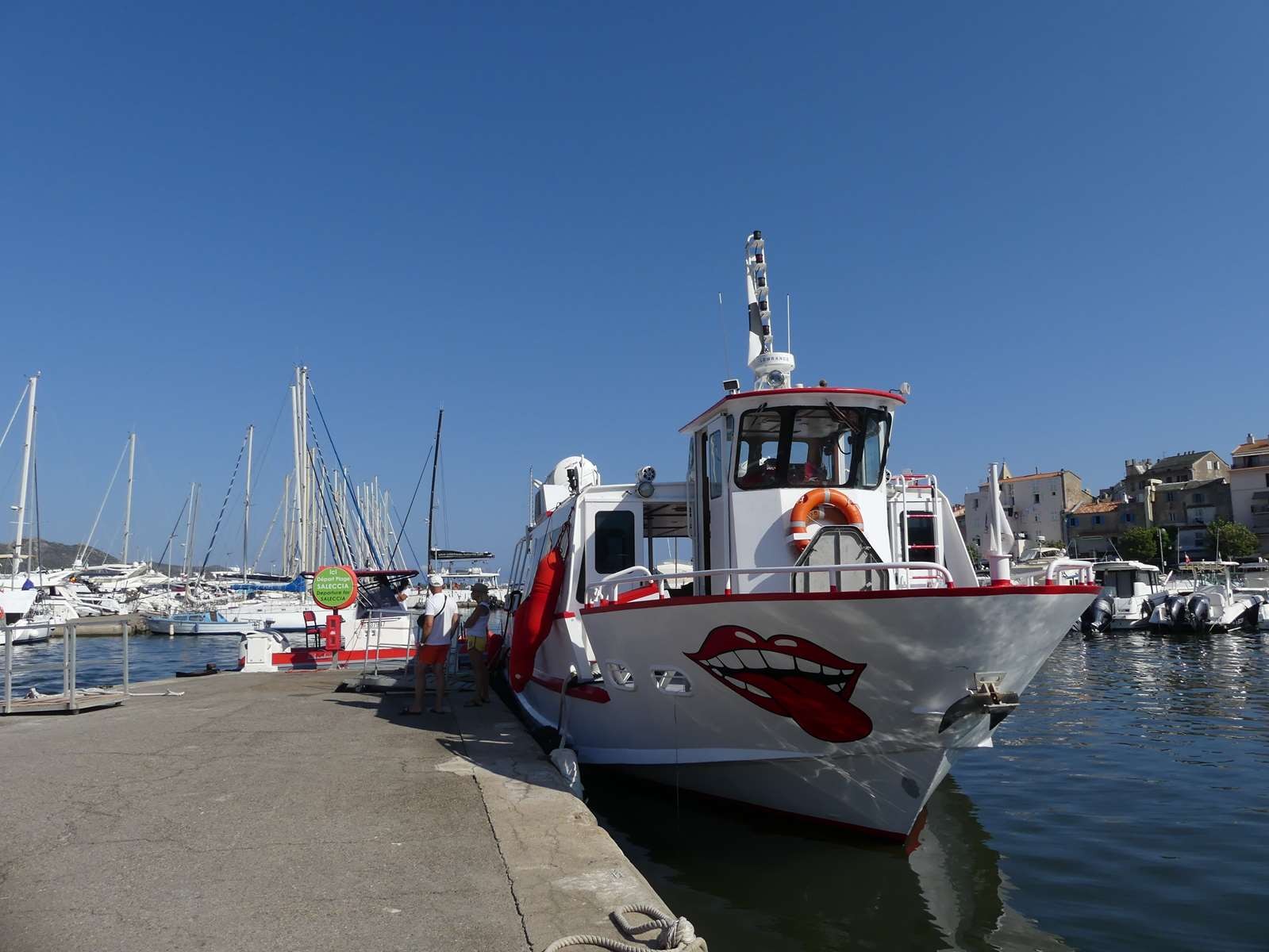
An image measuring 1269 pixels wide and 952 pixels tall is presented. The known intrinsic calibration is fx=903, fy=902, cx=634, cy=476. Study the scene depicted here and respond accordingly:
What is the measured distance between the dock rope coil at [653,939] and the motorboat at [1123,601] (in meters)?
35.4

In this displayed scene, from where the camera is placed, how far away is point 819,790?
24.5 ft

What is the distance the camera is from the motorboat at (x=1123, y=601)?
37000 mm

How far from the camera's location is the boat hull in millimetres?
6375

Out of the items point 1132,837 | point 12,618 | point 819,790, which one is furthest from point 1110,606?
point 12,618

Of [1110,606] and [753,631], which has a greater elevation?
[753,631]

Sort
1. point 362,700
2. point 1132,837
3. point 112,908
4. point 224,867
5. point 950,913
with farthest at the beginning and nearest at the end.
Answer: point 362,700 → point 1132,837 → point 950,913 → point 224,867 → point 112,908

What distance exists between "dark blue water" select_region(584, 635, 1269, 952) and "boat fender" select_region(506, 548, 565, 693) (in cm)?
151

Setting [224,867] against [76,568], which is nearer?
[224,867]

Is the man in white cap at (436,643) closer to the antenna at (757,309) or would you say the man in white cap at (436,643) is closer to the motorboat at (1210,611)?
the antenna at (757,309)

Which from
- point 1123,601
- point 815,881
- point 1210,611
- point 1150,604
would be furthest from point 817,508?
point 1150,604

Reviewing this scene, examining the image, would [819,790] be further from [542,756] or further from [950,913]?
[542,756]

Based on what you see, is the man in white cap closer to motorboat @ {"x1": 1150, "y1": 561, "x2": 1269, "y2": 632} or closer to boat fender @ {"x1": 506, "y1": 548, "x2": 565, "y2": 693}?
boat fender @ {"x1": 506, "y1": 548, "x2": 565, "y2": 693}

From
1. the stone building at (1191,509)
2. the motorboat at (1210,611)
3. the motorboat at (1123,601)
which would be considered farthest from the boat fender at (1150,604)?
the stone building at (1191,509)

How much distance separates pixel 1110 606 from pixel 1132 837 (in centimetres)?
3272
